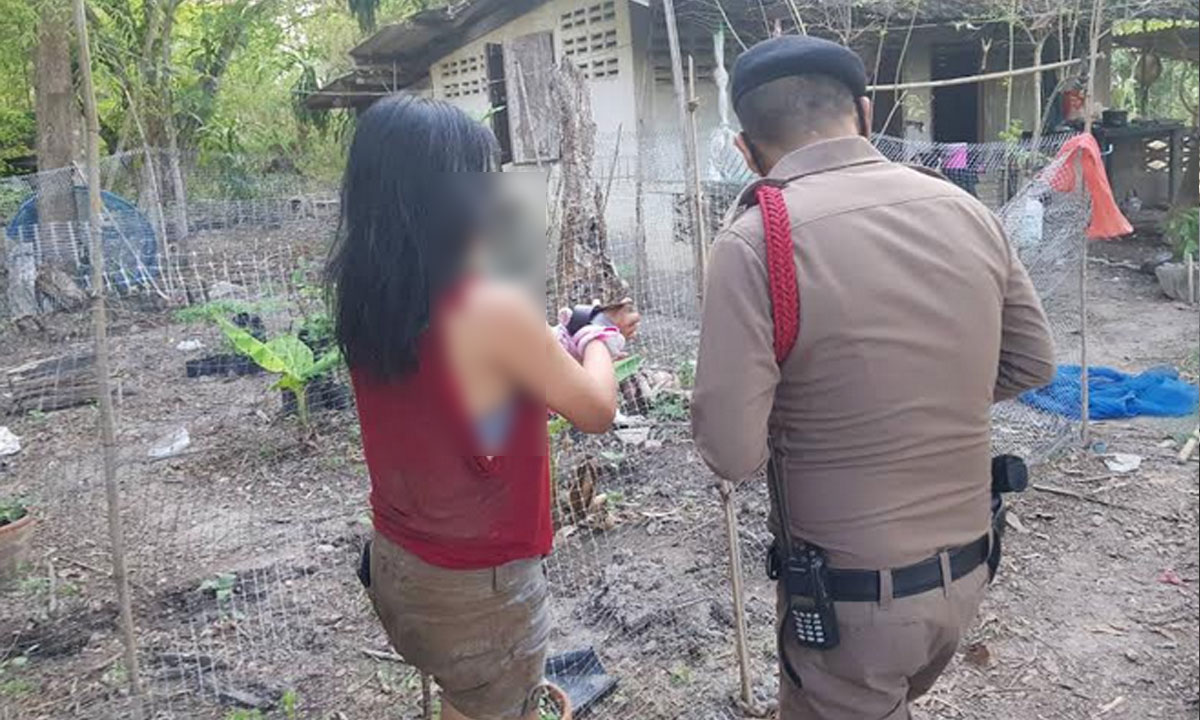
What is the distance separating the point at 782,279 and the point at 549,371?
419 mm

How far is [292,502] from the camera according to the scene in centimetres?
501

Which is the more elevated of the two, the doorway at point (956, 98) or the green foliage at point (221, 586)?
the doorway at point (956, 98)

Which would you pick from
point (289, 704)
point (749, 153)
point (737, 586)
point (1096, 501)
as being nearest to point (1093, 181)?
point (1096, 501)

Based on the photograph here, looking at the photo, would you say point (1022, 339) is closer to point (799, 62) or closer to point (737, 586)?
point (799, 62)

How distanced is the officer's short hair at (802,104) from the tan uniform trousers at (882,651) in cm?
83

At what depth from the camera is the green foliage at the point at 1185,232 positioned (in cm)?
884

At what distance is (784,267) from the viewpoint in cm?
155

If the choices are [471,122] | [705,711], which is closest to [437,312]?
[471,122]

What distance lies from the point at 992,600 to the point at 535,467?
2595 mm

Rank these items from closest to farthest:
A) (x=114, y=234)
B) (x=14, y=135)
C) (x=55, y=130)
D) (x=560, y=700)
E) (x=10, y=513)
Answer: (x=560, y=700)
(x=10, y=513)
(x=114, y=234)
(x=55, y=130)
(x=14, y=135)

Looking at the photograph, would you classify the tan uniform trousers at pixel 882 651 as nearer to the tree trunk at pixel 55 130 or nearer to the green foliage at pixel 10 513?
the green foliage at pixel 10 513

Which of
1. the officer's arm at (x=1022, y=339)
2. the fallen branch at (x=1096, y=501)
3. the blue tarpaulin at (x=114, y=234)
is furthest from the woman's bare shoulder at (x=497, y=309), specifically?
the blue tarpaulin at (x=114, y=234)

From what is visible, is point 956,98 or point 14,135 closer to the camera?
point 956,98

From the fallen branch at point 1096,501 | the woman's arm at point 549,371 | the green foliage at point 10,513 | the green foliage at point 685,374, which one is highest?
the woman's arm at point 549,371
